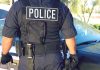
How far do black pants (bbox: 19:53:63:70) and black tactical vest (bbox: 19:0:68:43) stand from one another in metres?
0.15

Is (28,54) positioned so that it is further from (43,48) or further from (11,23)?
(11,23)

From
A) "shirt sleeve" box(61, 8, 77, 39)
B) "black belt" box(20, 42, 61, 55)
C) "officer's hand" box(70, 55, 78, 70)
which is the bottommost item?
"officer's hand" box(70, 55, 78, 70)

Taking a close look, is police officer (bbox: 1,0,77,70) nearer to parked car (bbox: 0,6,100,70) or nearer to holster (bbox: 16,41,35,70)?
holster (bbox: 16,41,35,70)

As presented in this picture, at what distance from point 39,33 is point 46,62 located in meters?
0.28

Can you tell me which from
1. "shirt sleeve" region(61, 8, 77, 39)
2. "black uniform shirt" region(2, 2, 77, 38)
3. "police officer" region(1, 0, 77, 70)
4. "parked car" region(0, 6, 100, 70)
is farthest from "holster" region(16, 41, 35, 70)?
"parked car" region(0, 6, 100, 70)

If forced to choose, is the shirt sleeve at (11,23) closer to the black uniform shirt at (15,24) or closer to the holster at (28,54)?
the black uniform shirt at (15,24)

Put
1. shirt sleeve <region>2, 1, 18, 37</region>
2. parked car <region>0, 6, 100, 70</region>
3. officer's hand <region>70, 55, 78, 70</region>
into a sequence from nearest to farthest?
shirt sleeve <region>2, 1, 18, 37</region>, officer's hand <region>70, 55, 78, 70</region>, parked car <region>0, 6, 100, 70</region>

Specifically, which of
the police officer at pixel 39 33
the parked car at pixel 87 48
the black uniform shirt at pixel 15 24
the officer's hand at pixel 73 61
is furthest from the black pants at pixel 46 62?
the parked car at pixel 87 48

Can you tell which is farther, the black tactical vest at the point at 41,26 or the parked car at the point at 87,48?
the parked car at the point at 87,48

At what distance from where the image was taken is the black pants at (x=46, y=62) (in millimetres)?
3174

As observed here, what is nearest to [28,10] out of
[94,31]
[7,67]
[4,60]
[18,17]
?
[18,17]

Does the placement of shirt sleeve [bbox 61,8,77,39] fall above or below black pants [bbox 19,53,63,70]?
above

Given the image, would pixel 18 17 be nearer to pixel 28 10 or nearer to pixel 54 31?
pixel 28 10

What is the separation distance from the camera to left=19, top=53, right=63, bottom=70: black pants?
3.17 meters
